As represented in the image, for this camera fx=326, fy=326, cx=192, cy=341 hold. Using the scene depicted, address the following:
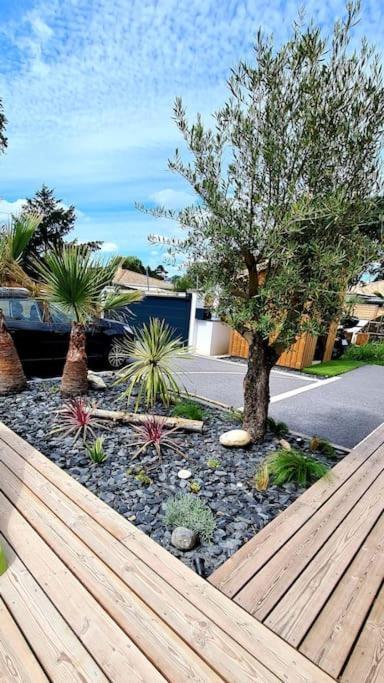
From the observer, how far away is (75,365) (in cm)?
400

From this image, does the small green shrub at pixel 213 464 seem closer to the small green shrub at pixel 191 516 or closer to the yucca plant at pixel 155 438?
the yucca plant at pixel 155 438

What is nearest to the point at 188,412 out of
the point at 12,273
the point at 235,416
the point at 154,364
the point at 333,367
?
the point at 235,416

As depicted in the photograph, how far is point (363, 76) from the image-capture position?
2.36 m

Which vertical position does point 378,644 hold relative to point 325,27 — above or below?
below

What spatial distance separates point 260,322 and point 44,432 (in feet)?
7.38

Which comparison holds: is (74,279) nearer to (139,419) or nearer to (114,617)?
(139,419)

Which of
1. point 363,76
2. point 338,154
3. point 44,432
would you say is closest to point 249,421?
point 44,432

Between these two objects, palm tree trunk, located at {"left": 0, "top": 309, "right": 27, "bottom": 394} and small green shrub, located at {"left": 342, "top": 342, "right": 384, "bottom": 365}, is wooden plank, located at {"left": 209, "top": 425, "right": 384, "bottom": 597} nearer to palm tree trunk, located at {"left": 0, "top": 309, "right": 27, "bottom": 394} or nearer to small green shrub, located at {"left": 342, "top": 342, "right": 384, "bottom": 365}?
palm tree trunk, located at {"left": 0, "top": 309, "right": 27, "bottom": 394}

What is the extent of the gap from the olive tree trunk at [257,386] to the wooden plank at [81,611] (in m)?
2.06

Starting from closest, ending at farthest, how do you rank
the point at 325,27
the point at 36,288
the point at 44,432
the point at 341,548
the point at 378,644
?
the point at 378,644
the point at 341,548
the point at 325,27
the point at 44,432
the point at 36,288

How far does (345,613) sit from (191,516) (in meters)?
0.91

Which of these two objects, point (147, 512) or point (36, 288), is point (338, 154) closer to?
point (147, 512)

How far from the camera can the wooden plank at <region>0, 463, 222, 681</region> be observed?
1168 millimetres

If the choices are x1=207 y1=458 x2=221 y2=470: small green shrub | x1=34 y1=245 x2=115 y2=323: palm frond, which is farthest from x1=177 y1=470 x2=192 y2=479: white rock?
x1=34 y1=245 x2=115 y2=323: palm frond
